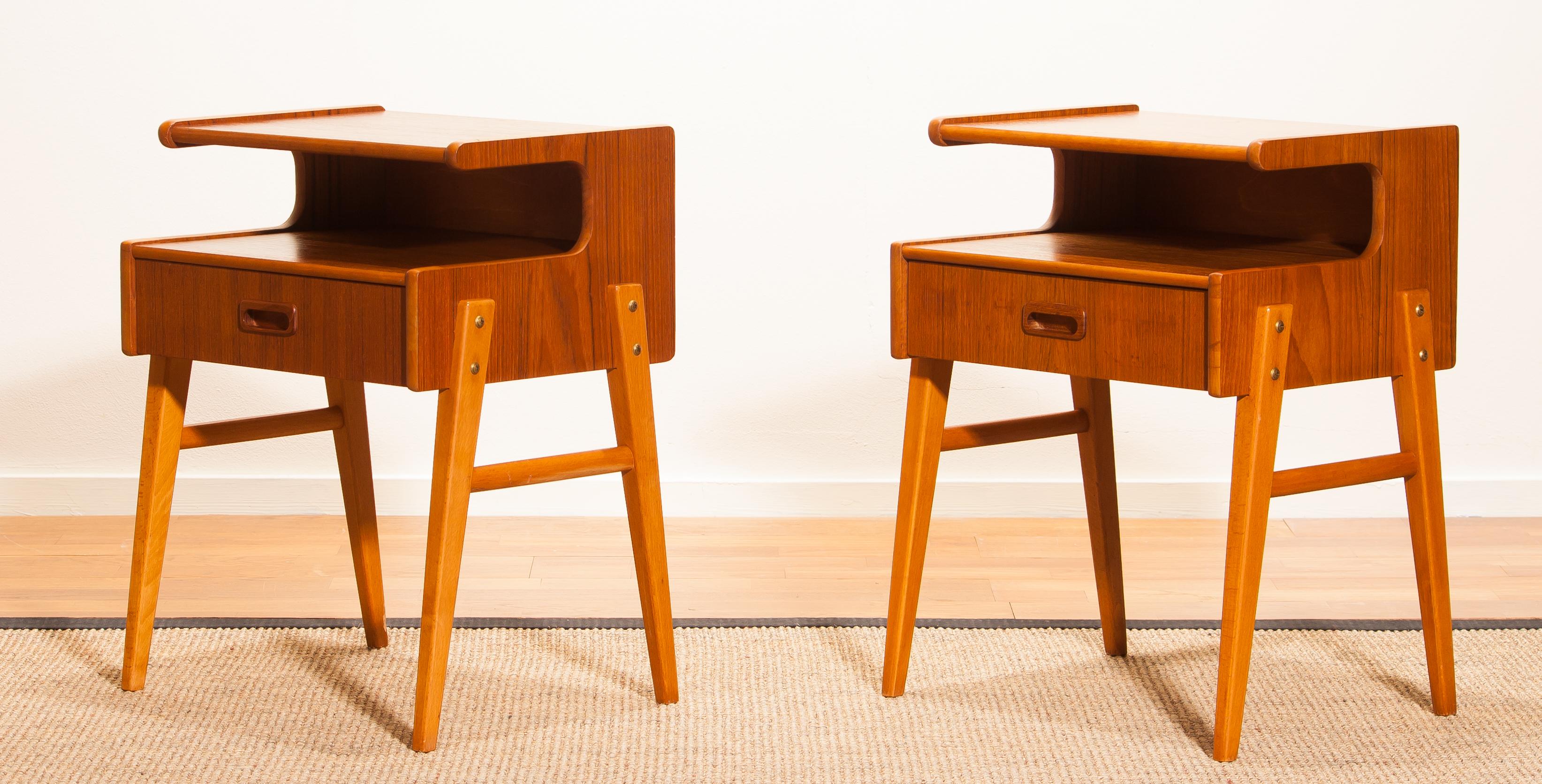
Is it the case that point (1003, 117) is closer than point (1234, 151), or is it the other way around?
point (1234, 151)

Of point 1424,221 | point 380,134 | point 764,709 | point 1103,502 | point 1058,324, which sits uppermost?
point 380,134

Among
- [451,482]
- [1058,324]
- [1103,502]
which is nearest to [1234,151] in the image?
[1058,324]

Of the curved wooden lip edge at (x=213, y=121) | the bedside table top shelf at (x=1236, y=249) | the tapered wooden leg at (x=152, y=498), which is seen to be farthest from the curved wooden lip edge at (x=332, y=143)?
the bedside table top shelf at (x=1236, y=249)

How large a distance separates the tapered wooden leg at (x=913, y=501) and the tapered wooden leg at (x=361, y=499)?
67 centimetres

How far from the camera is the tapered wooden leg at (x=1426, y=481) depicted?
5.97 ft

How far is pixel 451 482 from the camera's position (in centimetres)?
173

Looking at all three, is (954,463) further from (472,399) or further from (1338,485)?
(472,399)

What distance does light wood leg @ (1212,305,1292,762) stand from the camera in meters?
1.69

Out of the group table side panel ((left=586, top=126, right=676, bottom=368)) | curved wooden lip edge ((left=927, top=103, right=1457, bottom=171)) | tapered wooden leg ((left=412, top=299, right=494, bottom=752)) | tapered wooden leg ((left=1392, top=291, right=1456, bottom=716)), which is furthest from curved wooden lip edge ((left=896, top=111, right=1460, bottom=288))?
tapered wooden leg ((left=412, top=299, right=494, bottom=752))

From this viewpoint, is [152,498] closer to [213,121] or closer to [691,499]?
[213,121]

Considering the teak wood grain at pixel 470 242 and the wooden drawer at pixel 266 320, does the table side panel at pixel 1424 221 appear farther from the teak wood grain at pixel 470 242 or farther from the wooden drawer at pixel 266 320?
the wooden drawer at pixel 266 320

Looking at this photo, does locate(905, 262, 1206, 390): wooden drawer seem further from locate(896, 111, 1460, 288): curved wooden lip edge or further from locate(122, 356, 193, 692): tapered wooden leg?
locate(122, 356, 193, 692): tapered wooden leg

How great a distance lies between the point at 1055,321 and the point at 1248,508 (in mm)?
279

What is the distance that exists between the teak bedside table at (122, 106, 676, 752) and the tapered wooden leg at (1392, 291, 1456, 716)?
806mm
